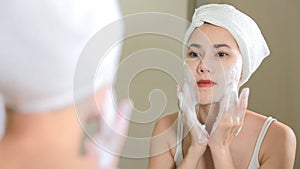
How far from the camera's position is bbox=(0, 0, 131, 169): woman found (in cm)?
32

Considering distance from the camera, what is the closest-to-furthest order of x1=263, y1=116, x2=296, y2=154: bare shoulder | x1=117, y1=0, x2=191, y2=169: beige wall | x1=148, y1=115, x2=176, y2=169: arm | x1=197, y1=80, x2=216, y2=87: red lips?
1. x1=117, y1=0, x2=191, y2=169: beige wall
2. x1=148, y1=115, x2=176, y2=169: arm
3. x1=197, y1=80, x2=216, y2=87: red lips
4. x1=263, y1=116, x2=296, y2=154: bare shoulder

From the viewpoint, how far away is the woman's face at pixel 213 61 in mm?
676

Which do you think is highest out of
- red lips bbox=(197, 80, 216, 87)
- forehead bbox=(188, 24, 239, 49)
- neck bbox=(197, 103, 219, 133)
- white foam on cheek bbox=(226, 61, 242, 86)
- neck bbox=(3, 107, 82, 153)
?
forehead bbox=(188, 24, 239, 49)

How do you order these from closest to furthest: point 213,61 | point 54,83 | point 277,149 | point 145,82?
point 54,83 < point 145,82 < point 213,61 < point 277,149

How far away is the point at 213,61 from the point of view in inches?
27.3

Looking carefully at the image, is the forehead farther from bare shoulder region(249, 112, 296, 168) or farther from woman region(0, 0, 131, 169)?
woman region(0, 0, 131, 169)

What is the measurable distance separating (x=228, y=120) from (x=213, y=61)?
140 mm

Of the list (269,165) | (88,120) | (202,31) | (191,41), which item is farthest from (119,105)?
(269,165)

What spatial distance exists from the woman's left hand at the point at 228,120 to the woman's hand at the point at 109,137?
0.36 metres

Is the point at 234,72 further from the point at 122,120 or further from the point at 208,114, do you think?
the point at 122,120

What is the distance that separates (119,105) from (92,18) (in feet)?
0.39

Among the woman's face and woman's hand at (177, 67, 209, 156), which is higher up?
the woman's face

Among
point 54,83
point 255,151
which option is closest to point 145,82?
point 54,83

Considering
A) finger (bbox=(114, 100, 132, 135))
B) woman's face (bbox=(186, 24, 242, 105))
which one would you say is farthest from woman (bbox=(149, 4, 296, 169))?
finger (bbox=(114, 100, 132, 135))
